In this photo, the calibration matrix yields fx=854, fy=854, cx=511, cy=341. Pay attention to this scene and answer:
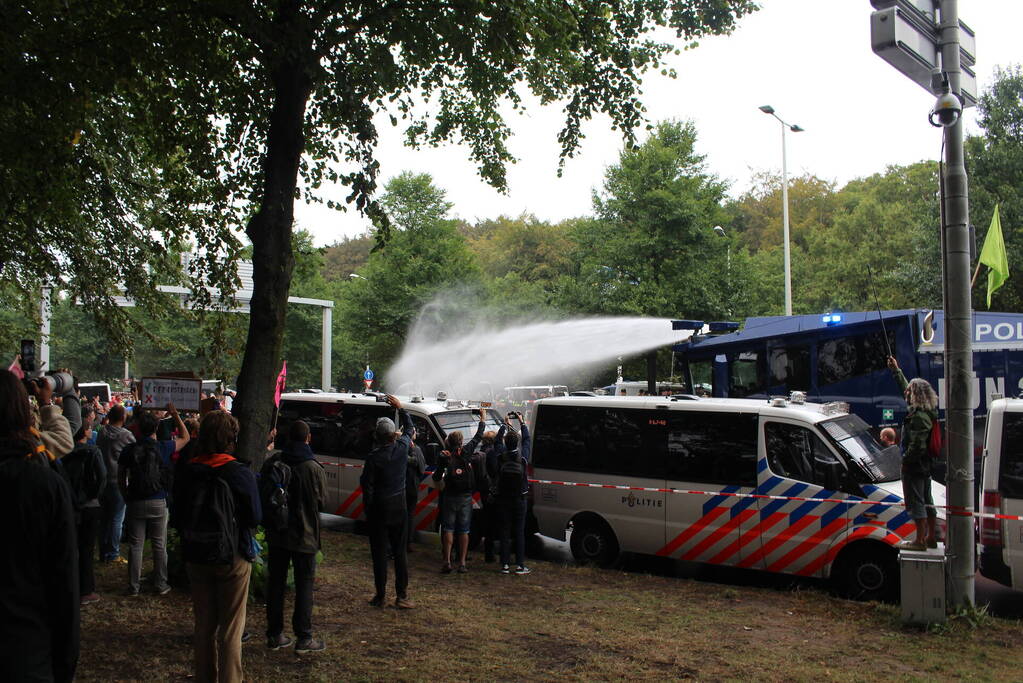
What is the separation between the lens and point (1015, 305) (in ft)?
83.6

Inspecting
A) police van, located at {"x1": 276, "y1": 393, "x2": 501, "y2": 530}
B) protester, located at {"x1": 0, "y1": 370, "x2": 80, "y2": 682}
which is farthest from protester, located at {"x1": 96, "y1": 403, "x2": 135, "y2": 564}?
protester, located at {"x1": 0, "y1": 370, "x2": 80, "y2": 682}

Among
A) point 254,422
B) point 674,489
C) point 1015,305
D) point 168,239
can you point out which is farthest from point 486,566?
point 1015,305

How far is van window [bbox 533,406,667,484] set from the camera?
10.5 m

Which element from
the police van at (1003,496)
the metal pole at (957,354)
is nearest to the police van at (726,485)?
the police van at (1003,496)

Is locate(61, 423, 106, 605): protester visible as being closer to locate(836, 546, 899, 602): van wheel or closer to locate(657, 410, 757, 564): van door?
locate(657, 410, 757, 564): van door

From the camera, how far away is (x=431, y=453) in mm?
12266

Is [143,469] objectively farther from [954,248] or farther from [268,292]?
[954,248]

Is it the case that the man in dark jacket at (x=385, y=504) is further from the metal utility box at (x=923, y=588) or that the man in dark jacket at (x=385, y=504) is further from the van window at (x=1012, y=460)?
the van window at (x=1012, y=460)

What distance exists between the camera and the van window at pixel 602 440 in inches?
412

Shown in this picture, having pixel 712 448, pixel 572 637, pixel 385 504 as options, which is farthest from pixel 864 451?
pixel 385 504

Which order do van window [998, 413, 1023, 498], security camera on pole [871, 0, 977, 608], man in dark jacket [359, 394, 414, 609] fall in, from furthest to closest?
van window [998, 413, 1023, 498]
man in dark jacket [359, 394, 414, 609]
security camera on pole [871, 0, 977, 608]

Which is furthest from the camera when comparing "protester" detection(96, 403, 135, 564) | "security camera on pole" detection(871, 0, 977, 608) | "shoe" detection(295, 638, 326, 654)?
"protester" detection(96, 403, 135, 564)

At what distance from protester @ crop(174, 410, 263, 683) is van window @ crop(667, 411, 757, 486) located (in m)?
6.05

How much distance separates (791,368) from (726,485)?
276 inches
